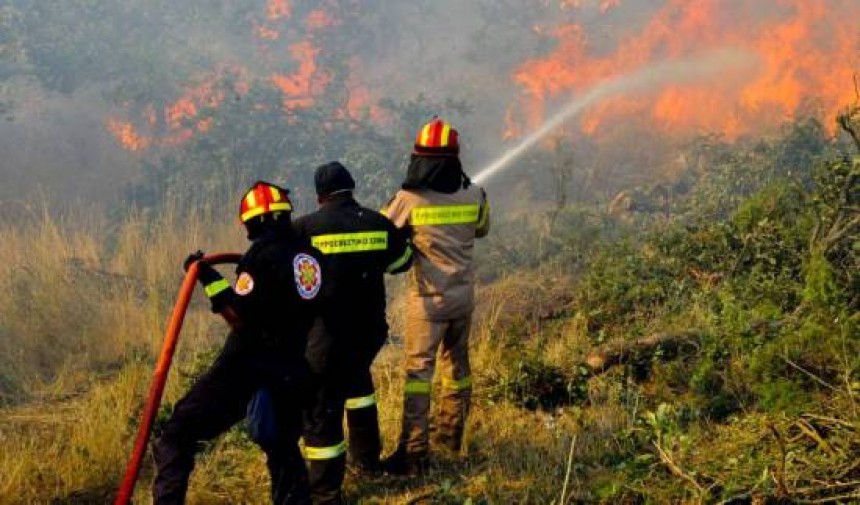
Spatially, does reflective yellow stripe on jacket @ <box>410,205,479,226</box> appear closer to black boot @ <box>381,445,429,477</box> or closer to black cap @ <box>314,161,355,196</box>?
black cap @ <box>314,161,355,196</box>

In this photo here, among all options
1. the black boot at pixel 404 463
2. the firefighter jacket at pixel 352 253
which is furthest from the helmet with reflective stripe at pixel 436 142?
the black boot at pixel 404 463

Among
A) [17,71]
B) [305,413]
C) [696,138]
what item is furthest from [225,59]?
[305,413]

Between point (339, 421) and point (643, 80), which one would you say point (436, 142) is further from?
point (643, 80)

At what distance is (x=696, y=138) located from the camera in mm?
15391

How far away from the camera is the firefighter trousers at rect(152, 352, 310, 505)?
12.7ft

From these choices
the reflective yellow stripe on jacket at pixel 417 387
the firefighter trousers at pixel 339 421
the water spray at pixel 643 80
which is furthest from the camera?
the water spray at pixel 643 80

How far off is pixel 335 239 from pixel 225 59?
17661 millimetres

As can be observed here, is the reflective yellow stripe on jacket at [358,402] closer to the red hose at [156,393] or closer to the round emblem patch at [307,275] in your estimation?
the round emblem patch at [307,275]

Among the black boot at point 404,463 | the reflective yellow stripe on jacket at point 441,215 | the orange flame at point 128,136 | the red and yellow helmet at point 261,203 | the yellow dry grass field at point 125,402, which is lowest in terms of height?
the black boot at point 404,463

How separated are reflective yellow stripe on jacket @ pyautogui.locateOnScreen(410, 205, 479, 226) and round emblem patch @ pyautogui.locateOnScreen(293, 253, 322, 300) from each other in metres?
1.09

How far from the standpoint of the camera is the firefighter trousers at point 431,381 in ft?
16.4

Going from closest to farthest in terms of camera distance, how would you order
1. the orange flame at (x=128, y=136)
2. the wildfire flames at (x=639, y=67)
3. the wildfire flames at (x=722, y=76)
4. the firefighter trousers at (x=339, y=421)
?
the firefighter trousers at (x=339, y=421)
the wildfire flames at (x=722, y=76)
the wildfire flames at (x=639, y=67)
the orange flame at (x=128, y=136)

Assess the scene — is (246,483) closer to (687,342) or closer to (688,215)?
(687,342)

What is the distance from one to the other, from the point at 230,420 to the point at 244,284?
693 millimetres
